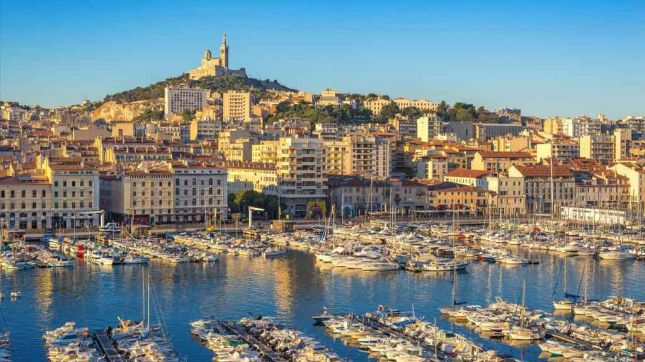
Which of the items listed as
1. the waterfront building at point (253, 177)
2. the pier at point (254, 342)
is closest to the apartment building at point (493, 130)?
the waterfront building at point (253, 177)

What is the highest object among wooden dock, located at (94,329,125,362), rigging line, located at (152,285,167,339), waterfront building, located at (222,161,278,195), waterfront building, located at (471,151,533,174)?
waterfront building, located at (471,151,533,174)

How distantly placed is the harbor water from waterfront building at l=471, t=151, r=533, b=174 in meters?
28.0

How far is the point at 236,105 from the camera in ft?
353

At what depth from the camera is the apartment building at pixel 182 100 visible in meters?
113

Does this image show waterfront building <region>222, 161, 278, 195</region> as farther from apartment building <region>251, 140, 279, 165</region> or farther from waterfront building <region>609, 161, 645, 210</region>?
waterfront building <region>609, 161, 645, 210</region>

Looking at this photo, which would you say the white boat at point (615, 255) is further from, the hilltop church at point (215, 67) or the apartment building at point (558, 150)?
the hilltop church at point (215, 67)

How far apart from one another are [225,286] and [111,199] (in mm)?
19907

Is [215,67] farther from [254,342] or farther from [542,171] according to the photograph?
[254,342]

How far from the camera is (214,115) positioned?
10225cm

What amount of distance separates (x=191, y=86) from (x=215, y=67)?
7.35m

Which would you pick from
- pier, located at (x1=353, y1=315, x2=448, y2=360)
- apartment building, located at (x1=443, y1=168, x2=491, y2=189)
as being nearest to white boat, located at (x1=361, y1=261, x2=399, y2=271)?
pier, located at (x1=353, y1=315, x2=448, y2=360)

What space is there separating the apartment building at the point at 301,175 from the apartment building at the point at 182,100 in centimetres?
5694

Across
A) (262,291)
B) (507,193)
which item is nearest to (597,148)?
(507,193)

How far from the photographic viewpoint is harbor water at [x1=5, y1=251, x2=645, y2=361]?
87.5 ft
